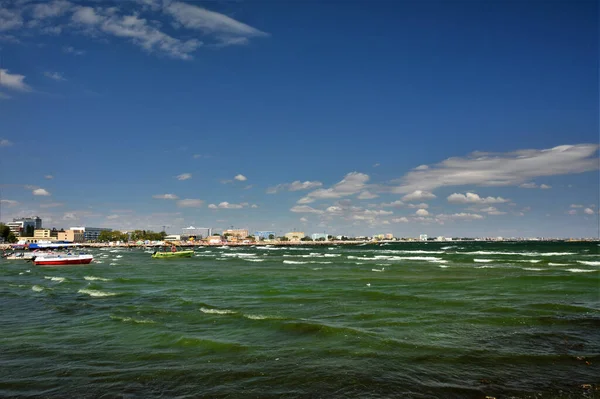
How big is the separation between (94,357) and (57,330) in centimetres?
562

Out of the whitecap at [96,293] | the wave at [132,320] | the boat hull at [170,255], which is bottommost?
the boat hull at [170,255]

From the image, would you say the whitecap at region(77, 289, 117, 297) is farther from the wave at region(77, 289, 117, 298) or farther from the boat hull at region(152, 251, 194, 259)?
the boat hull at region(152, 251, 194, 259)

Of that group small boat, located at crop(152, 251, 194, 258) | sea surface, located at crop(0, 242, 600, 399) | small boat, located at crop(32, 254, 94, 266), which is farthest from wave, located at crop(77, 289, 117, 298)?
small boat, located at crop(152, 251, 194, 258)

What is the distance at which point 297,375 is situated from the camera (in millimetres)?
11508

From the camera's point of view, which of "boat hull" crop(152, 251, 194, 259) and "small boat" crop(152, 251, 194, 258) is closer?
"boat hull" crop(152, 251, 194, 259)

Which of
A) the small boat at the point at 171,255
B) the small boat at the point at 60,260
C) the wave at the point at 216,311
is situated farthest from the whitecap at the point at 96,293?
the small boat at the point at 171,255

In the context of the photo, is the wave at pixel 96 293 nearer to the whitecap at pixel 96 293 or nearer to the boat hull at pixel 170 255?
the whitecap at pixel 96 293

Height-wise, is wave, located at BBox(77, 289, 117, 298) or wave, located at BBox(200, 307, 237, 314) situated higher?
wave, located at BBox(200, 307, 237, 314)

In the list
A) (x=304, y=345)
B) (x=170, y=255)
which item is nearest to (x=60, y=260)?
(x=170, y=255)

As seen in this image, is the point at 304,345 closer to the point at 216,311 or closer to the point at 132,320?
the point at 216,311

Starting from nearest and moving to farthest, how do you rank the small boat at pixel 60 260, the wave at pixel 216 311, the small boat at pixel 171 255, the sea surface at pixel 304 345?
the sea surface at pixel 304 345 → the wave at pixel 216 311 → the small boat at pixel 60 260 → the small boat at pixel 171 255

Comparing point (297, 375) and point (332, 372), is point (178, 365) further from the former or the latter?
point (332, 372)

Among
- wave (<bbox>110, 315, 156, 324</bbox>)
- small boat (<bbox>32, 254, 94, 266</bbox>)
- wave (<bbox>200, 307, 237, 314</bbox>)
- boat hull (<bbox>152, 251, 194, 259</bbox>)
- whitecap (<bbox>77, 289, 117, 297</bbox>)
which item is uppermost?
wave (<bbox>110, 315, 156, 324</bbox>)

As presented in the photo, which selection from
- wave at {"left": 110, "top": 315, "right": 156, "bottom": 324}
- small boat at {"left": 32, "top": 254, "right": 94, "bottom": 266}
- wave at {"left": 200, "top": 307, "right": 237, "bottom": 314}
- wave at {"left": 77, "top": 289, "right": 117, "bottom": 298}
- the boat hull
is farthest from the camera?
the boat hull
